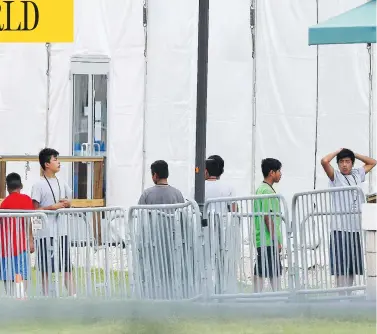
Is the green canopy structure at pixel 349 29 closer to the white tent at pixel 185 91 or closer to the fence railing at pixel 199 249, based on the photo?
the fence railing at pixel 199 249

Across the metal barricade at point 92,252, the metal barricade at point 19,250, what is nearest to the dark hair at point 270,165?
the metal barricade at point 92,252

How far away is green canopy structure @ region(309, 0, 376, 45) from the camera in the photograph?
14.4 metres

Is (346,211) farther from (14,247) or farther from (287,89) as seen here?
(287,89)

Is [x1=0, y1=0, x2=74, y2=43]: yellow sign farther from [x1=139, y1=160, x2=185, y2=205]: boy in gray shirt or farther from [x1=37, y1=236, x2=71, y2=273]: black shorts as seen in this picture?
[x1=37, y1=236, x2=71, y2=273]: black shorts

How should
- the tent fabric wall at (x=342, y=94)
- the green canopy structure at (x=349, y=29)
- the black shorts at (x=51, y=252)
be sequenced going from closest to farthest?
the green canopy structure at (x=349, y=29) < the black shorts at (x=51, y=252) < the tent fabric wall at (x=342, y=94)

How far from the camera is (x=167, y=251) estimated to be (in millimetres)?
14461

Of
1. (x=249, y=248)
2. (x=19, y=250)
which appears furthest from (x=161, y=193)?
(x=19, y=250)

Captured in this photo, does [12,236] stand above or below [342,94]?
below

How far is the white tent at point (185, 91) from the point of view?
23.7m

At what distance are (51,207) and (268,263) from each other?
2460 millimetres

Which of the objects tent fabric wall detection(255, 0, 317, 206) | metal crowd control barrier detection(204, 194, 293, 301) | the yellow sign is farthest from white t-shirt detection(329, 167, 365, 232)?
tent fabric wall detection(255, 0, 317, 206)

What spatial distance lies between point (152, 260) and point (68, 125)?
34.0 feet

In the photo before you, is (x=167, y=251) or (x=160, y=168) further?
(x=160, y=168)

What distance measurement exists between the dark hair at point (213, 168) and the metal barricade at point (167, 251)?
1.18 metres
